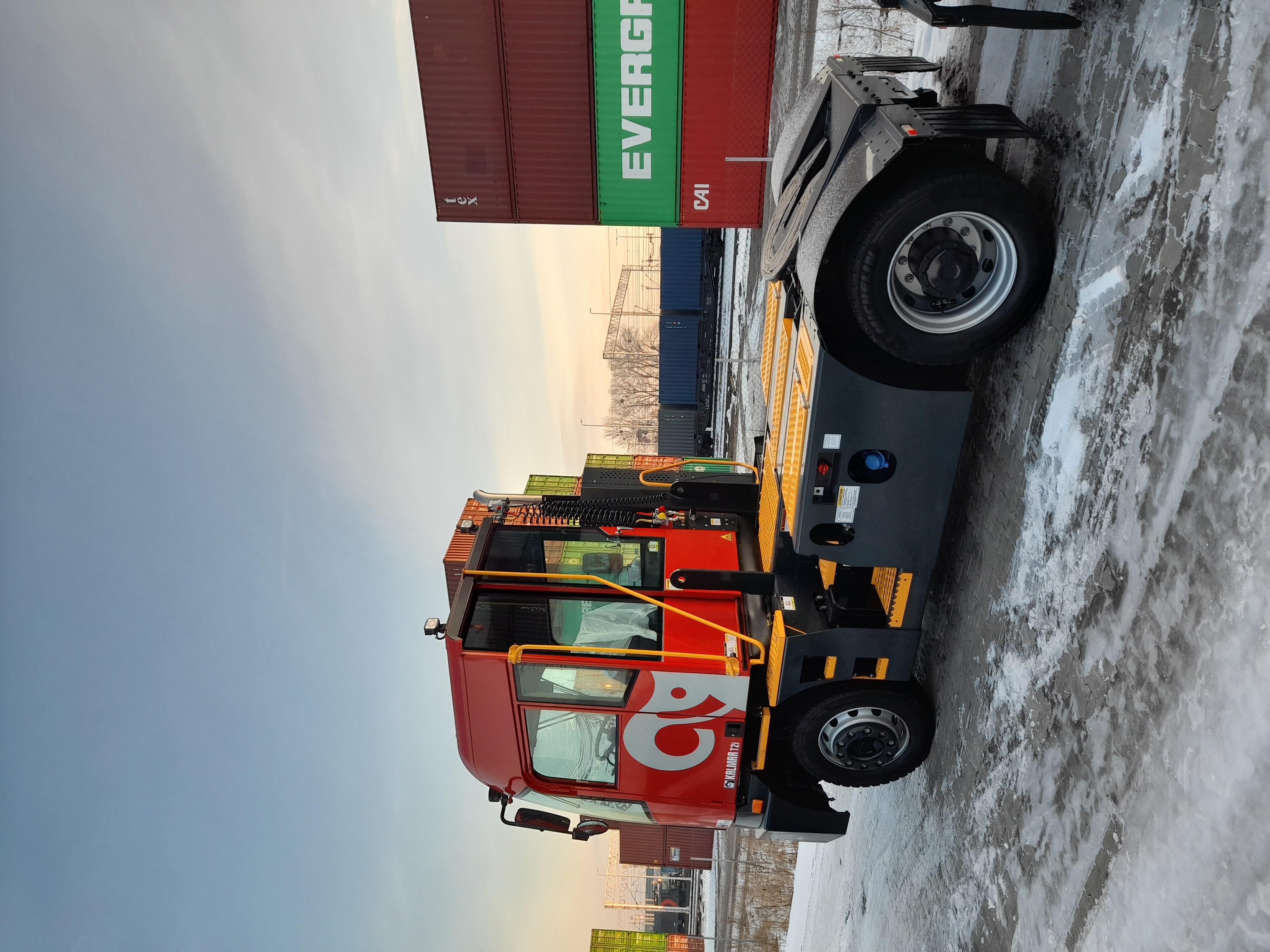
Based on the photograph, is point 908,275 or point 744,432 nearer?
point 908,275

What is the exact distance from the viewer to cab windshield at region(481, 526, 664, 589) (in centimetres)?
479

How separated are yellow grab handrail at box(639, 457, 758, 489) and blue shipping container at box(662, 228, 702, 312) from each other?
12.6m

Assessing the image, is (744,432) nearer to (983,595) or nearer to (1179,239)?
(983,595)

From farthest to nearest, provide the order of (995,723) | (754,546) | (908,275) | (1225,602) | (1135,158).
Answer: (754,546) → (995,723) → (908,275) → (1135,158) → (1225,602)

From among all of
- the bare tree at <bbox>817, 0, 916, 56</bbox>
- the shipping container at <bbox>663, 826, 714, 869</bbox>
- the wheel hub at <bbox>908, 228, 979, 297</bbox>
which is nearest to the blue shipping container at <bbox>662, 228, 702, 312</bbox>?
the bare tree at <bbox>817, 0, 916, 56</bbox>

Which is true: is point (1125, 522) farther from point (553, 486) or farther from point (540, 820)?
point (553, 486)

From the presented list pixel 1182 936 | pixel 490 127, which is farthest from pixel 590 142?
pixel 1182 936

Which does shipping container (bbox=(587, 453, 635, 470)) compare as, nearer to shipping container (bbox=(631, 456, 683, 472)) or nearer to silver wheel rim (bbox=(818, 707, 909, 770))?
shipping container (bbox=(631, 456, 683, 472))

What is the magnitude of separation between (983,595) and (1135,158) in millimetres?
2132

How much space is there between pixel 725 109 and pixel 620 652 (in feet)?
22.2

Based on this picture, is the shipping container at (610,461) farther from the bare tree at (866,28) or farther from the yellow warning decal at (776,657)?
the bare tree at (866,28)

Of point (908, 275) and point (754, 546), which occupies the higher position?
point (908, 275)

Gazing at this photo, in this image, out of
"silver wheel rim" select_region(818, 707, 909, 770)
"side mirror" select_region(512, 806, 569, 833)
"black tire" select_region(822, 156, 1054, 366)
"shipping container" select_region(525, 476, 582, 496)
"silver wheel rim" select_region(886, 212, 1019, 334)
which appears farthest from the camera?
"shipping container" select_region(525, 476, 582, 496)

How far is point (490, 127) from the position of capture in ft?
27.4
